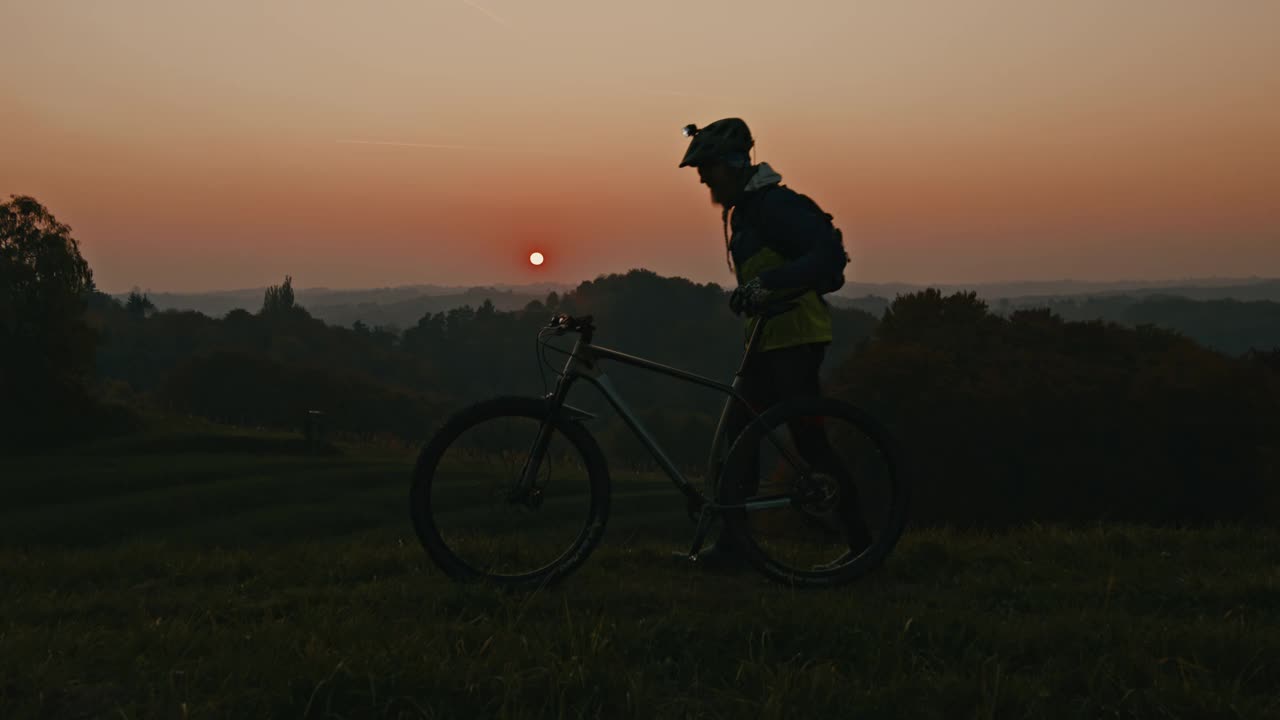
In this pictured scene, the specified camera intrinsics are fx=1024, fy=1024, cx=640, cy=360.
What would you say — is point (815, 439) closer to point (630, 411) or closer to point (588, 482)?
point (630, 411)

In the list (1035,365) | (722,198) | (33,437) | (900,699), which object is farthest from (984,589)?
(33,437)

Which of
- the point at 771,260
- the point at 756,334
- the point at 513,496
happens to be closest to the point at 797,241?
the point at 771,260

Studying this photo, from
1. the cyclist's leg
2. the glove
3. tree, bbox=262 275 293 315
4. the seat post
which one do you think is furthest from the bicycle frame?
tree, bbox=262 275 293 315

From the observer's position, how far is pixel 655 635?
4656 millimetres

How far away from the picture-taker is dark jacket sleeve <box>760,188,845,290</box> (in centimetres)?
580

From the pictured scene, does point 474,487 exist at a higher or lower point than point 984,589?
higher

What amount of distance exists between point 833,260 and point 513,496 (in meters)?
2.29

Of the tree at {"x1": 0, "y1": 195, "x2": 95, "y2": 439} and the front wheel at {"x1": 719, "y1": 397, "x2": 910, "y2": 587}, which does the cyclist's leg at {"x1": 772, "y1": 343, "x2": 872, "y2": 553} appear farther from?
the tree at {"x1": 0, "y1": 195, "x2": 95, "y2": 439}

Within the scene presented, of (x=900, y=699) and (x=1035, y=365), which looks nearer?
(x=900, y=699)

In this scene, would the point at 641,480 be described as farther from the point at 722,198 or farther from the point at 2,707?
the point at 2,707

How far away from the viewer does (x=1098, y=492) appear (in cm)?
2823

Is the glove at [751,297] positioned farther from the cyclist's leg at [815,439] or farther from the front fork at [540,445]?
the front fork at [540,445]

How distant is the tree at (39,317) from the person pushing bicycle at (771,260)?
1558 inches

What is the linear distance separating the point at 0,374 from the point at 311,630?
4117cm
